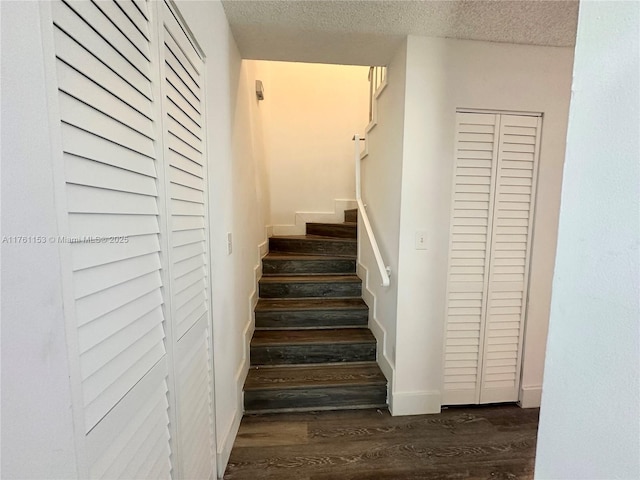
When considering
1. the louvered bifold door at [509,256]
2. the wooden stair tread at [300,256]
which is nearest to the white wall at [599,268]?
the louvered bifold door at [509,256]

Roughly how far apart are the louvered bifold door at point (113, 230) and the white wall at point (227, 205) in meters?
0.49

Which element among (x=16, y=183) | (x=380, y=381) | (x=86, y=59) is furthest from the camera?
(x=380, y=381)

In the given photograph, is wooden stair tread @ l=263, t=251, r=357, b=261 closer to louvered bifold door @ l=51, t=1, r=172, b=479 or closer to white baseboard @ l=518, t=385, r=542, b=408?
white baseboard @ l=518, t=385, r=542, b=408

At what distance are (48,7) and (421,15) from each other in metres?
1.64

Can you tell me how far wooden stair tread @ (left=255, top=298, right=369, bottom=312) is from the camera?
2363 millimetres

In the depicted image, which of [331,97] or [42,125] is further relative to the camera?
[331,97]

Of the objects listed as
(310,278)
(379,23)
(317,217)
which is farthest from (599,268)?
(317,217)

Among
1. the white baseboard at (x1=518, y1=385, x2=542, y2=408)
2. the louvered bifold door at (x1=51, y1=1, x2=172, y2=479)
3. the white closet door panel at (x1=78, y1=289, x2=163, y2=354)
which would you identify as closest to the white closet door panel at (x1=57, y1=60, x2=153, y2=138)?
the louvered bifold door at (x1=51, y1=1, x2=172, y2=479)

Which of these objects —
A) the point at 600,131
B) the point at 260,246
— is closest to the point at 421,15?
the point at 600,131

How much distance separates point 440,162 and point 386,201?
46 centimetres

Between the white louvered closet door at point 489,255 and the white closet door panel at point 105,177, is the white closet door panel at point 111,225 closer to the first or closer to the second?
the white closet door panel at point 105,177

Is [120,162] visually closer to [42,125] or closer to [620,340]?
[42,125]

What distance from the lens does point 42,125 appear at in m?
0.44

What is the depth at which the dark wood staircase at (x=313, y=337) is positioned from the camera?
6.32 ft
